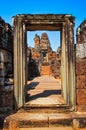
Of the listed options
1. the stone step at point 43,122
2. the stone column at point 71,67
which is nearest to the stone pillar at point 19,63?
the stone step at point 43,122

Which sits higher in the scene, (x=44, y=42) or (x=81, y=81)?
(x=44, y=42)

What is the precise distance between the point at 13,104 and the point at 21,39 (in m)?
1.98

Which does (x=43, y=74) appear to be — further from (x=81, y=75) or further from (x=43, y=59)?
(x=81, y=75)

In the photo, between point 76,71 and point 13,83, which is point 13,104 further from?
point 76,71

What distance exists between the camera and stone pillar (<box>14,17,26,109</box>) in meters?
7.10

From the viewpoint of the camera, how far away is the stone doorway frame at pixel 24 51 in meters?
7.11

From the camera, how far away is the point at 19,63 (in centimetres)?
714

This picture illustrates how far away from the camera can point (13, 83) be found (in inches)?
282

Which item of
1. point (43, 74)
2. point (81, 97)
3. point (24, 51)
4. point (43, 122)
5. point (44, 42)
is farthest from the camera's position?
point (44, 42)

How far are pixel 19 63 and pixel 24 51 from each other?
0.41 metres

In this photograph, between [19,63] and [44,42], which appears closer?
[19,63]

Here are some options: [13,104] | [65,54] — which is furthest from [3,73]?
[65,54]

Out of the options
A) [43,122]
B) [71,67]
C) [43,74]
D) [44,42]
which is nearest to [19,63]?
[71,67]

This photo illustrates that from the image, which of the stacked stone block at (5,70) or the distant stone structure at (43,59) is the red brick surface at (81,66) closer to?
the stacked stone block at (5,70)
